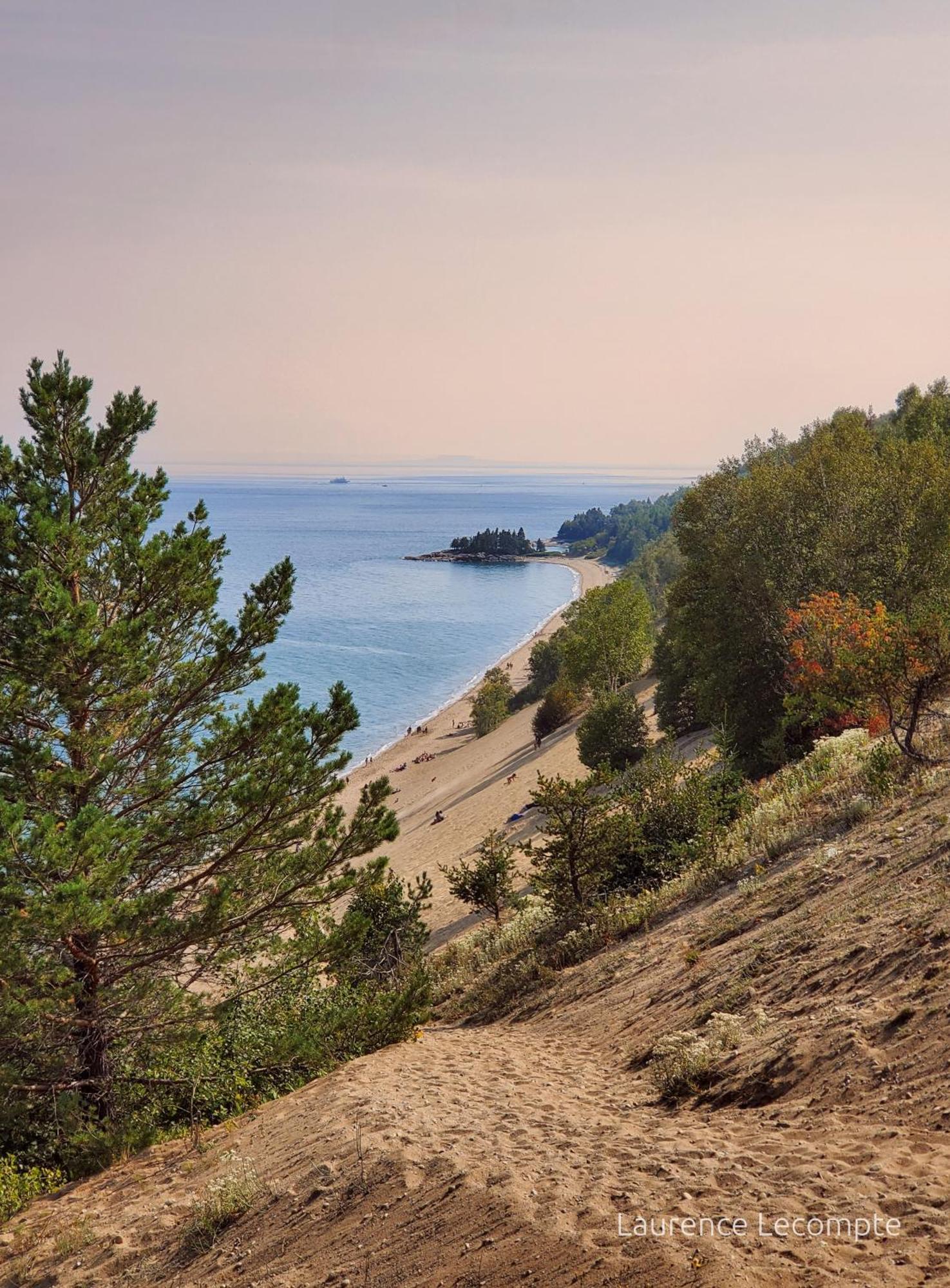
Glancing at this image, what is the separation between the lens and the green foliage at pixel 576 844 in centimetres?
1627

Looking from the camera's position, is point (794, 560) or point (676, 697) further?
point (676, 697)

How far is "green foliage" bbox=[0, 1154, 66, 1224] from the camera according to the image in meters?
9.38

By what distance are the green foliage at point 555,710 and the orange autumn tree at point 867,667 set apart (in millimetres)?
30846

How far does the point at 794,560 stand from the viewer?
30547 millimetres

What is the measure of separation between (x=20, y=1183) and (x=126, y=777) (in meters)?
4.79

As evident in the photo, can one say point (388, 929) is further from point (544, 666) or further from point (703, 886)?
point (544, 666)

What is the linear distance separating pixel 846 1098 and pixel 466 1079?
15.8 feet

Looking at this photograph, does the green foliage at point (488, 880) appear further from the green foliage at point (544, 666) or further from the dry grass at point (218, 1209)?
the green foliage at point (544, 666)

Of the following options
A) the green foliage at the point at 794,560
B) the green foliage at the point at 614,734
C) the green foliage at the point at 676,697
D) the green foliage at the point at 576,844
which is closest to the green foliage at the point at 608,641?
the green foliage at the point at 676,697

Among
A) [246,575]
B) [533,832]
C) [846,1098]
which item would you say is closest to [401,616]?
[246,575]

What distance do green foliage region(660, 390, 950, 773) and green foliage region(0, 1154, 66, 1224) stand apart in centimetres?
2213

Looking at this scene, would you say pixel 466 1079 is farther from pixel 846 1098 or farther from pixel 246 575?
pixel 246 575

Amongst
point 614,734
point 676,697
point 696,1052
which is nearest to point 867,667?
point 696,1052

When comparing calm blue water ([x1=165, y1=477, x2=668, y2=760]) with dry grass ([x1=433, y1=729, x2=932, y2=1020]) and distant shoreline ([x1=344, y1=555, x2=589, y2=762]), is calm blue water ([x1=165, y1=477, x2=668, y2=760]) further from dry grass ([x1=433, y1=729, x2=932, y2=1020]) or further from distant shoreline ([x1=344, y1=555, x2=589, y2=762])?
dry grass ([x1=433, y1=729, x2=932, y2=1020])
